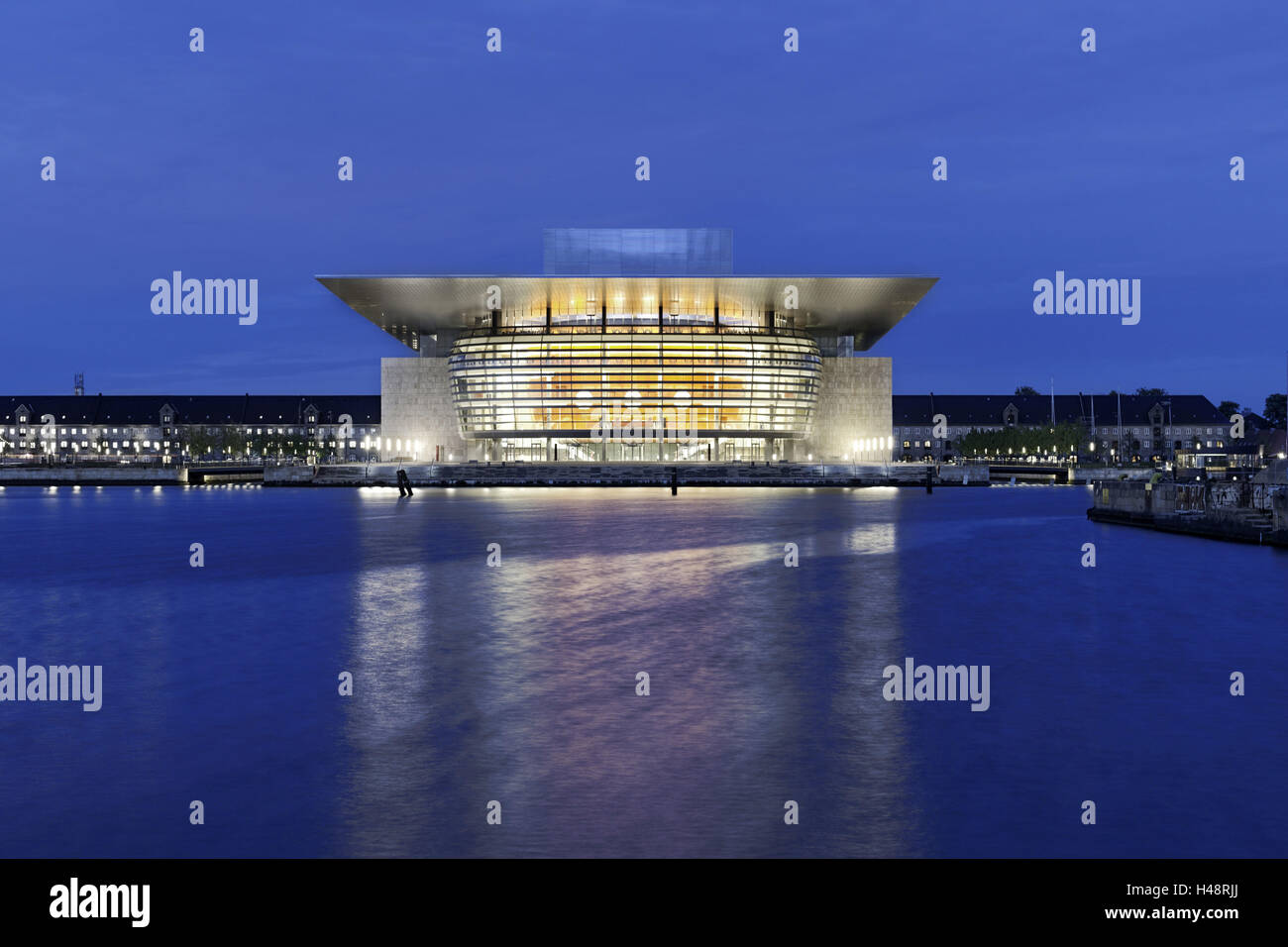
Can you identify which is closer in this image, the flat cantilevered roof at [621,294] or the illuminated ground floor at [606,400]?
the flat cantilevered roof at [621,294]

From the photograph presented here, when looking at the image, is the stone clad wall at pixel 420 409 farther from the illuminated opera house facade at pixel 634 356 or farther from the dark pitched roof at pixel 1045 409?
the dark pitched roof at pixel 1045 409

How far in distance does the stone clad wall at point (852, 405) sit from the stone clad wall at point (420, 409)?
34.5 metres

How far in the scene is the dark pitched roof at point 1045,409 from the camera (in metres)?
167

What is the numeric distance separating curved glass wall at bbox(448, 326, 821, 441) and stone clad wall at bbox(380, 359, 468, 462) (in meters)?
5.11

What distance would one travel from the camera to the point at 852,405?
4299 inches

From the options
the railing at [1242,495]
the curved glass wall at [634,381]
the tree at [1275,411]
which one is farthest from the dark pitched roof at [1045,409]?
the railing at [1242,495]

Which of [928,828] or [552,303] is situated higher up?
[552,303]

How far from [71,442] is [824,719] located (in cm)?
18605

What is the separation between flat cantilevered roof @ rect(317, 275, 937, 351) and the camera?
280 ft

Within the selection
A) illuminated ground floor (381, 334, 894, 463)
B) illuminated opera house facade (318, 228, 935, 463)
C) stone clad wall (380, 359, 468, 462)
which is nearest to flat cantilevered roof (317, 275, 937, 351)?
illuminated opera house facade (318, 228, 935, 463)
